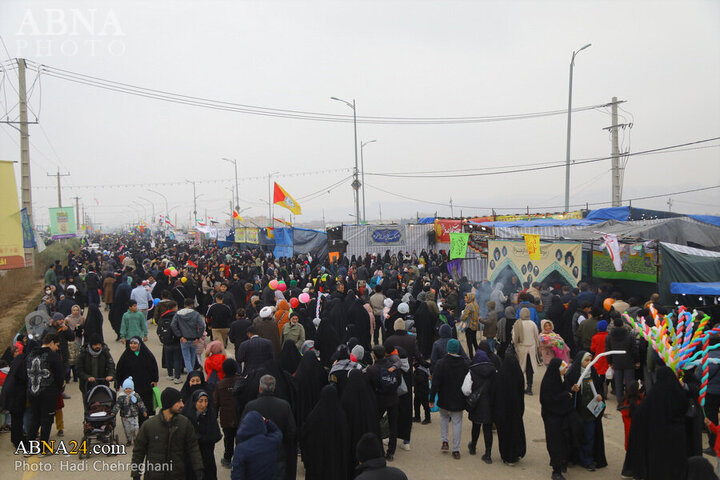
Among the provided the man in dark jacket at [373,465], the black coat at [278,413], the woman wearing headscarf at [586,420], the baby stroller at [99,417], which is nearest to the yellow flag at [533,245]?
the woman wearing headscarf at [586,420]

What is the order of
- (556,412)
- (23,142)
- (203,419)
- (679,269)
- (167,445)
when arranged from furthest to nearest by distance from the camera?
(23,142) < (679,269) < (556,412) < (203,419) < (167,445)

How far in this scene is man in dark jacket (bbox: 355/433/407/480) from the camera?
348cm

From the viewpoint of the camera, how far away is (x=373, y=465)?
3.54 m

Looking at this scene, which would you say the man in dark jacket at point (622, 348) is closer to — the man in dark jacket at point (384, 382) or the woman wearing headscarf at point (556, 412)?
the woman wearing headscarf at point (556, 412)

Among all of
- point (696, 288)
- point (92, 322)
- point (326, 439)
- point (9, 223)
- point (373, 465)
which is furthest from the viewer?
point (9, 223)

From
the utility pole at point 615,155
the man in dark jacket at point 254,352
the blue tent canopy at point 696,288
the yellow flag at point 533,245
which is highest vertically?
the utility pole at point 615,155

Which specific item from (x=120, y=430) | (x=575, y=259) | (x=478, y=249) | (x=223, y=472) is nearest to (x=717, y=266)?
(x=575, y=259)

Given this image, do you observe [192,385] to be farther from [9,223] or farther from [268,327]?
[9,223]

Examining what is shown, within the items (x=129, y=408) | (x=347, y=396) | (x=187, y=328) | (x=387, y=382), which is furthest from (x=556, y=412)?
(x=187, y=328)

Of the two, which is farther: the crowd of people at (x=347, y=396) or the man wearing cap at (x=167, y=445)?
the crowd of people at (x=347, y=396)

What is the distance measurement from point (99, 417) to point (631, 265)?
39.4 feet

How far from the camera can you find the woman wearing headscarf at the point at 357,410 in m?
5.70

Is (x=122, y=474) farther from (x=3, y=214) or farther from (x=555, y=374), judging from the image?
(x=3, y=214)

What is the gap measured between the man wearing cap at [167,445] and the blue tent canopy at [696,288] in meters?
10.4
